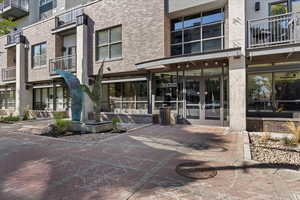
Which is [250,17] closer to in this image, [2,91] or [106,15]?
[106,15]

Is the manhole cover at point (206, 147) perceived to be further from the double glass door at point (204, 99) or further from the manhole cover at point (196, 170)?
A: the double glass door at point (204, 99)

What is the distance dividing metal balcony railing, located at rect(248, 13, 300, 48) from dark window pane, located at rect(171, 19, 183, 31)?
154 inches

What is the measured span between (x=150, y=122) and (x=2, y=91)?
70.6 ft

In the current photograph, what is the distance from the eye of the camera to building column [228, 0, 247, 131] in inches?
338

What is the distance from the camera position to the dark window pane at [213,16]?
33.4 feet

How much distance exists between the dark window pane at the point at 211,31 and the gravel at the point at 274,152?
652 cm

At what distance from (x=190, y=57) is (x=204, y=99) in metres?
2.72

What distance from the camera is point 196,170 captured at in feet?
14.3

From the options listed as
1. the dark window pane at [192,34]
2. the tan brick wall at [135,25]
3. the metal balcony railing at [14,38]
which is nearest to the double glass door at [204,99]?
the dark window pane at [192,34]

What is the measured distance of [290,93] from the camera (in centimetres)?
977

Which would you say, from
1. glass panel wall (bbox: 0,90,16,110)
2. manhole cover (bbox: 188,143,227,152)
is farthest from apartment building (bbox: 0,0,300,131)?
glass panel wall (bbox: 0,90,16,110)

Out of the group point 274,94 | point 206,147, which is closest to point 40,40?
point 206,147

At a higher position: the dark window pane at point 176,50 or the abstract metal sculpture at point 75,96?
the dark window pane at point 176,50

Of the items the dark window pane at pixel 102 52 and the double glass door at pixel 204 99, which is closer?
the double glass door at pixel 204 99
